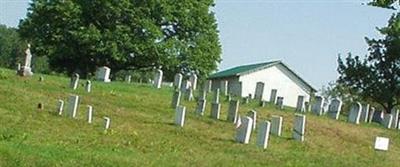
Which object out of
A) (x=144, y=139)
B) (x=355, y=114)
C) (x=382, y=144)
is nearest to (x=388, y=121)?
(x=355, y=114)

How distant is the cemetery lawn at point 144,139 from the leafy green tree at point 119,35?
22738 mm

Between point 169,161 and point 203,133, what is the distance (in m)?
4.89

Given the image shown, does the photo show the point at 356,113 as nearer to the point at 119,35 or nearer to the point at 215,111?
the point at 215,111

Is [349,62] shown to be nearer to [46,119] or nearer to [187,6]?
[187,6]

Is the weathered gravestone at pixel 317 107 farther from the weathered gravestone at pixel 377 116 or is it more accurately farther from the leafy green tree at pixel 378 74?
the leafy green tree at pixel 378 74

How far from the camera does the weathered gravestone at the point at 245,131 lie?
1866 cm

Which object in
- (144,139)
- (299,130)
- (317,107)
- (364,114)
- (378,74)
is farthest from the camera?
(378,74)

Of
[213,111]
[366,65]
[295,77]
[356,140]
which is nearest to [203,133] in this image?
[213,111]

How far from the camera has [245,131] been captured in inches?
736

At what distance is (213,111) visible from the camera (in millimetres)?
23312

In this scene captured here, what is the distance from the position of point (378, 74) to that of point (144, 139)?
29251mm

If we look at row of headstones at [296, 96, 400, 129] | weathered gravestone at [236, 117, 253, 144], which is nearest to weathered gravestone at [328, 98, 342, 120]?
row of headstones at [296, 96, 400, 129]

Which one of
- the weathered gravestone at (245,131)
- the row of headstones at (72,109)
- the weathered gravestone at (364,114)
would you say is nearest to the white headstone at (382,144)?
the weathered gravestone at (245,131)

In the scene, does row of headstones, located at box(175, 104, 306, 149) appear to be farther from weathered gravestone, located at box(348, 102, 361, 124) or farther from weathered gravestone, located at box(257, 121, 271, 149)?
weathered gravestone, located at box(348, 102, 361, 124)
